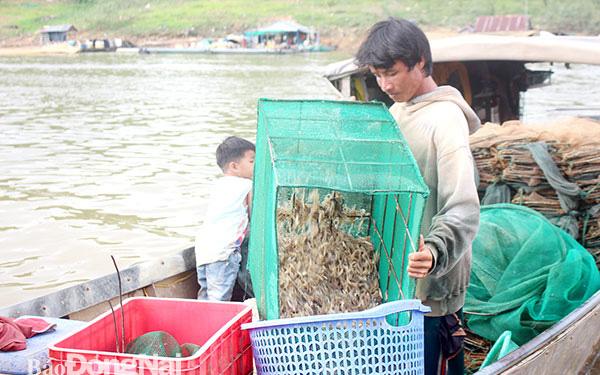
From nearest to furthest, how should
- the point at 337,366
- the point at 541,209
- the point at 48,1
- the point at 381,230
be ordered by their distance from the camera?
1. the point at 337,366
2. the point at 381,230
3. the point at 541,209
4. the point at 48,1

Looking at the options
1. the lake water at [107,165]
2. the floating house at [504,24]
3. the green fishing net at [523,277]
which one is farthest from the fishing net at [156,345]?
the floating house at [504,24]

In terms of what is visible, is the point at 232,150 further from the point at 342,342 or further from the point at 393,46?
the point at 342,342

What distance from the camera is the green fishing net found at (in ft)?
12.3

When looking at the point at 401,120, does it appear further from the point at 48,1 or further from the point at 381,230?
the point at 48,1

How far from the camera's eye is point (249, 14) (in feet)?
266

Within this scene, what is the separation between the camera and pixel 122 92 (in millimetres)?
23844

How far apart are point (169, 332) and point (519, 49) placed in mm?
4221

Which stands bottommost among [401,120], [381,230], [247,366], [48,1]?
[247,366]

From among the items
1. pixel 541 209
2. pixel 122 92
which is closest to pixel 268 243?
pixel 541 209

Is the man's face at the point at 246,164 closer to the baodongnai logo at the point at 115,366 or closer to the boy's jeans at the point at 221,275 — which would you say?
the boy's jeans at the point at 221,275

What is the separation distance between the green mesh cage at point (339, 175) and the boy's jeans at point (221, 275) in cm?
111

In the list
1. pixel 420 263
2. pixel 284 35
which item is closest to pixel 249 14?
pixel 284 35

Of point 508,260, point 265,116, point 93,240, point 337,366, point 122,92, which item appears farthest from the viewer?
point 122,92

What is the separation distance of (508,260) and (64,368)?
304cm
